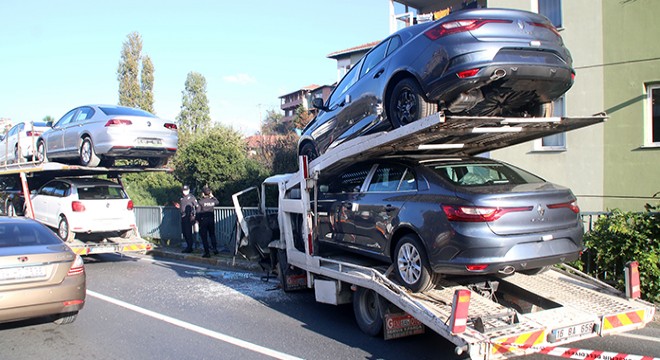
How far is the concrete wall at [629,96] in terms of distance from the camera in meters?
12.6

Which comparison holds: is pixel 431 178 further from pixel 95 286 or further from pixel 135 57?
pixel 135 57

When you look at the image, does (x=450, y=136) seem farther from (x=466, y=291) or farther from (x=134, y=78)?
(x=134, y=78)

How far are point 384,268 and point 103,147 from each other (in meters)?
7.60

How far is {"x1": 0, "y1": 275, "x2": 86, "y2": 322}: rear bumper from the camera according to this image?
19.2 ft

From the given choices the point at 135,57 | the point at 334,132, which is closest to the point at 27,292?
the point at 334,132

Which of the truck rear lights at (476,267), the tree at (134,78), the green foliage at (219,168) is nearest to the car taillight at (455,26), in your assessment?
the truck rear lights at (476,267)

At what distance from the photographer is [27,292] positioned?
19.7 feet

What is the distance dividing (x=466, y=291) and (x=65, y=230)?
10056 mm

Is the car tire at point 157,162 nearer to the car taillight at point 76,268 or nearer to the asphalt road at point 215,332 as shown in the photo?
the asphalt road at point 215,332

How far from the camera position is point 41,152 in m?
13.7

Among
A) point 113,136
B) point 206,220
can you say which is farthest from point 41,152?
point 206,220

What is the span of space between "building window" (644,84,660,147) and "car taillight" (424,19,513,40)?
9326 millimetres

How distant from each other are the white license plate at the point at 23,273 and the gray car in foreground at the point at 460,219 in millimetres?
3660

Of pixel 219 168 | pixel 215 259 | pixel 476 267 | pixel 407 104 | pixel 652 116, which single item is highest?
pixel 652 116
